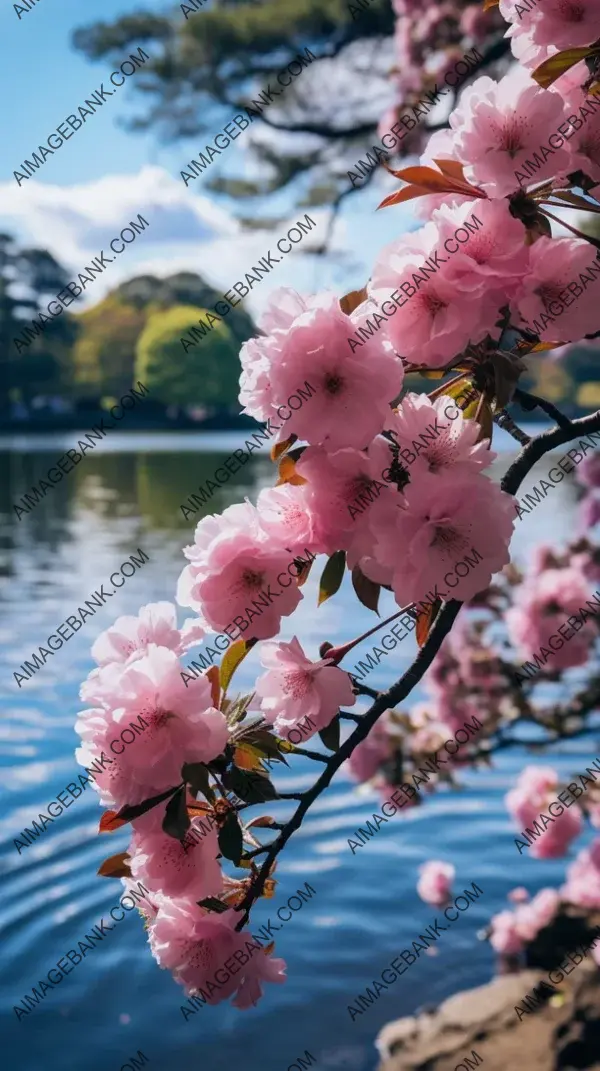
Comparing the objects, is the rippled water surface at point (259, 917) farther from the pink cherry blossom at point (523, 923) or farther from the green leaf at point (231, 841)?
the green leaf at point (231, 841)

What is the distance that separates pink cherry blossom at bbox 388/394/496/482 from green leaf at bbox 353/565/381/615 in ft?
0.40

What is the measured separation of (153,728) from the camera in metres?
0.96

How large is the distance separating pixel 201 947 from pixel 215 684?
0.30 metres

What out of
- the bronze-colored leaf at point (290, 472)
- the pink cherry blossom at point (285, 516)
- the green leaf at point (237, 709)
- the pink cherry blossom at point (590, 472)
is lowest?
the green leaf at point (237, 709)

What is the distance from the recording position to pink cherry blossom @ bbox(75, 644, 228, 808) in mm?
957

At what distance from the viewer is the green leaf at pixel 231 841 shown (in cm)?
102

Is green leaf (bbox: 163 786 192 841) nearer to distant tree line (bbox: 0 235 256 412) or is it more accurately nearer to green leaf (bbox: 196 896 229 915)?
green leaf (bbox: 196 896 229 915)

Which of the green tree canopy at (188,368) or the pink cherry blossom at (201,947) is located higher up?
the green tree canopy at (188,368)

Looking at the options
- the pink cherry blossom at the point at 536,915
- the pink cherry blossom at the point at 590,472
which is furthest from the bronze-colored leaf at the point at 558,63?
the pink cherry blossom at the point at 590,472

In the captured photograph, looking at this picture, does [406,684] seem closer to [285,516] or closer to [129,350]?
[285,516]

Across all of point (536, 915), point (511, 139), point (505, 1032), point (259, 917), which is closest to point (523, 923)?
point (536, 915)

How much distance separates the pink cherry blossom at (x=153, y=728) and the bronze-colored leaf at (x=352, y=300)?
0.35m

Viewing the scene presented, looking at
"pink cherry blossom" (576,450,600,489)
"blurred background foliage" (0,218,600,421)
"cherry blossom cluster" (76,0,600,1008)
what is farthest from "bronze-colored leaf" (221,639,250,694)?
"blurred background foliage" (0,218,600,421)

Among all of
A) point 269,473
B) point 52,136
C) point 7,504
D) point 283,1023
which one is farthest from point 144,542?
point 269,473
